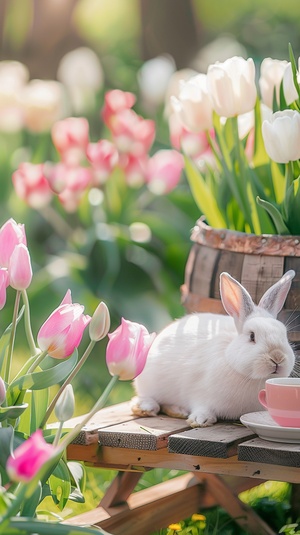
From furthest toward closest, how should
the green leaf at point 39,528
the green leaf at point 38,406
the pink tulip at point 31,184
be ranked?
the pink tulip at point 31,184, the green leaf at point 38,406, the green leaf at point 39,528

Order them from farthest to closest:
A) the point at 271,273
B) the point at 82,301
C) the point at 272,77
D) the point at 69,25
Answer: the point at 69,25, the point at 82,301, the point at 272,77, the point at 271,273

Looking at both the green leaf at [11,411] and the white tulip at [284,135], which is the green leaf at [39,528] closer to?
the green leaf at [11,411]

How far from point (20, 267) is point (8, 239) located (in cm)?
9

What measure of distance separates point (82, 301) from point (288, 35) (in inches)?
138

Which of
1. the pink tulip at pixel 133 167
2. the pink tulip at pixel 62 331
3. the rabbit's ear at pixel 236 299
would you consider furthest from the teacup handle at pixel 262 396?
the pink tulip at pixel 133 167

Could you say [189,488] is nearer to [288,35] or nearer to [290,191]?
[290,191]

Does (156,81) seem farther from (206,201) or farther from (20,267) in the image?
(20,267)

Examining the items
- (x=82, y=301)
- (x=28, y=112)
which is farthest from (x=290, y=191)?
(x=28, y=112)

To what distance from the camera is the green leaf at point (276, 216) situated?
2.55 metres

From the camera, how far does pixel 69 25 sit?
6.55 meters

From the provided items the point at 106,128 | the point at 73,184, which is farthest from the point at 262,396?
the point at 106,128

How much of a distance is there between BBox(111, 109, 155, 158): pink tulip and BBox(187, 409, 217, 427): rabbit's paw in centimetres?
207

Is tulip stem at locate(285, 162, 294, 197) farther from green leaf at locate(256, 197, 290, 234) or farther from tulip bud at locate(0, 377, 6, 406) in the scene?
tulip bud at locate(0, 377, 6, 406)

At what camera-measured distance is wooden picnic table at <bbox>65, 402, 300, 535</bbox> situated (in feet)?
7.18
